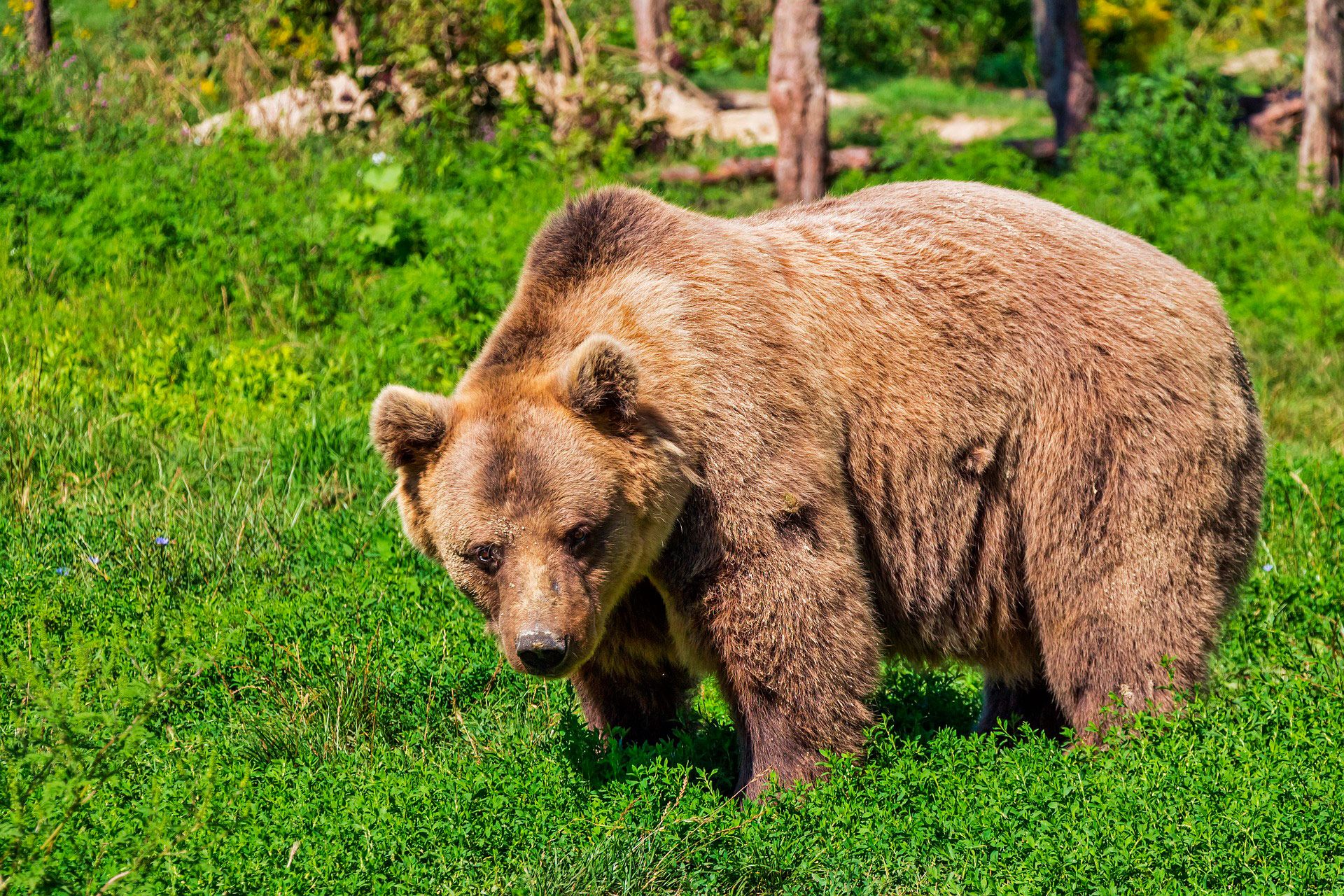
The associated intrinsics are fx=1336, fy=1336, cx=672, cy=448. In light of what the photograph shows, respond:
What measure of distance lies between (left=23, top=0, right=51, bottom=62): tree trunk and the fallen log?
5479mm

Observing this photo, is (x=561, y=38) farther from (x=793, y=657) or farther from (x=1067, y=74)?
(x=793, y=657)

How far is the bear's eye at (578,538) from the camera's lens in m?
4.07

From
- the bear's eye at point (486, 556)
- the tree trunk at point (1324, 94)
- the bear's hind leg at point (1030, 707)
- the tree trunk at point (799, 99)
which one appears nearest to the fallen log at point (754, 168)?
the tree trunk at point (799, 99)

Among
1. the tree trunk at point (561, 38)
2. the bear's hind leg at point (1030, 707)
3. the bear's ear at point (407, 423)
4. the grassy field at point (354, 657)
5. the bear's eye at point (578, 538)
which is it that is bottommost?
the bear's hind leg at point (1030, 707)

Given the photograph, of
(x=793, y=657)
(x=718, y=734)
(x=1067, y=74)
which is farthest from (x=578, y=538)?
(x=1067, y=74)

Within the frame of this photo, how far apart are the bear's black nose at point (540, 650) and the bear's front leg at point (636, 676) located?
612 mm

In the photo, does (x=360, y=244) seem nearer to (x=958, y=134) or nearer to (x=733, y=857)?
(x=733, y=857)

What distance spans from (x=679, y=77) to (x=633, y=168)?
3201 mm

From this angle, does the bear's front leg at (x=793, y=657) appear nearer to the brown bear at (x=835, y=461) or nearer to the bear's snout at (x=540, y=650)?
the brown bear at (x=835, y=461)

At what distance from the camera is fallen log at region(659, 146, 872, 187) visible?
12891 millimetres

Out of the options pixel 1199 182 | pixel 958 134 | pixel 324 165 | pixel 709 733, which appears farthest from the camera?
pixel 958 134

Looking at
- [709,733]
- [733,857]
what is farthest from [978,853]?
→ [709,733]

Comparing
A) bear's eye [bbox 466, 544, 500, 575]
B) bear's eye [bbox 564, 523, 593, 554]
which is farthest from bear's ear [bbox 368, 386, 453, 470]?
bear's eye [bbox 564, 523, 593, 554]

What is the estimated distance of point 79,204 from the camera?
892 centimetres
